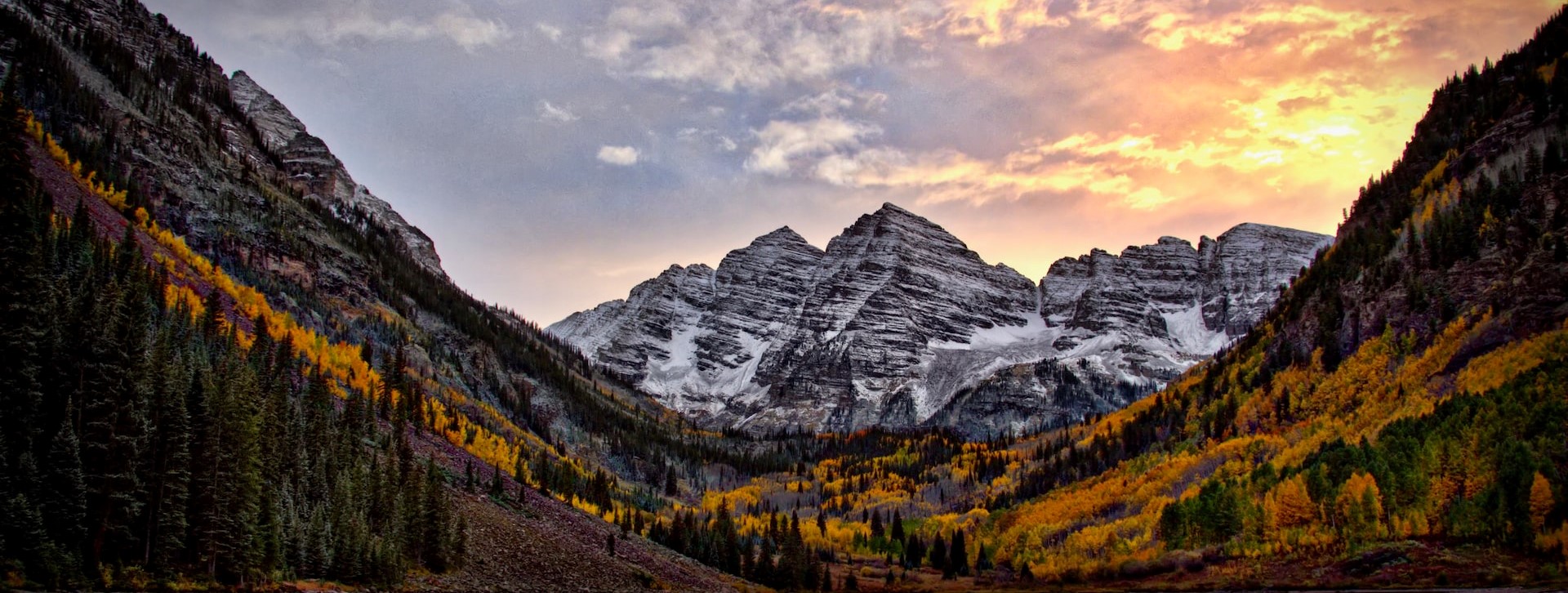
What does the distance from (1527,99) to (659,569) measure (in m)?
122

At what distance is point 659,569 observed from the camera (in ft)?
272

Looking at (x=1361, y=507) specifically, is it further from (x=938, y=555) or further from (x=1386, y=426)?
(x=938, y=555)

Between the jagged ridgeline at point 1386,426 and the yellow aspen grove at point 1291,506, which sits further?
the yellow aspen grove at point 1291,506

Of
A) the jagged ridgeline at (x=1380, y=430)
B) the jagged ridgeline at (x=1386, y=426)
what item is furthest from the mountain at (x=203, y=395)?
the jagged ridgeline at (x=1386, y=426)

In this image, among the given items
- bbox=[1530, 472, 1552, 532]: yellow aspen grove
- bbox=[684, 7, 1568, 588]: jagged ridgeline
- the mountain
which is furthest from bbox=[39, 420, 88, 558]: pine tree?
bbox=[1530, 472, 1552, 532]: yellow aspen grove

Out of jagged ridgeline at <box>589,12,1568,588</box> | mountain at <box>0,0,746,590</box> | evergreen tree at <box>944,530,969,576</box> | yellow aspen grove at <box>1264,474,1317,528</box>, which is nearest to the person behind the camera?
mountain at <box>0,0,746,590</box>

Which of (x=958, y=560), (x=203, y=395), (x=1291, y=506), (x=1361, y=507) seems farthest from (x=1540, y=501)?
(x=203, y=395)

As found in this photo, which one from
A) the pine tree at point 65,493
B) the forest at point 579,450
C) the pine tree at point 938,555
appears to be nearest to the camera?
the pine tree at point 65,493

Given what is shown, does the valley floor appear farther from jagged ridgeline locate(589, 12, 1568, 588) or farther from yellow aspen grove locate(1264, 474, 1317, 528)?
yellow aspen grove locate(1264, 474, 1317, 528)

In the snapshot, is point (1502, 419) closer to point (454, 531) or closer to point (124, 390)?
point (454, 531)

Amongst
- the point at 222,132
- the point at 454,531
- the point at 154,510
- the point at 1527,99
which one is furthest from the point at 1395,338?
the point at 222,132

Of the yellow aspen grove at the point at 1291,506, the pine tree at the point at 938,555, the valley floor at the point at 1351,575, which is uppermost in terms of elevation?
the yellow aspen grove at the point at 1291,506

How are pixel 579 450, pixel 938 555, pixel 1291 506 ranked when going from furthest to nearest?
pixel 579 450 → pixel 938 555 → pixel 1291 506

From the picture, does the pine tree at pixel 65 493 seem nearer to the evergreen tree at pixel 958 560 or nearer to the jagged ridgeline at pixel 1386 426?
the jagged ridgeline at pixel 1386 426
